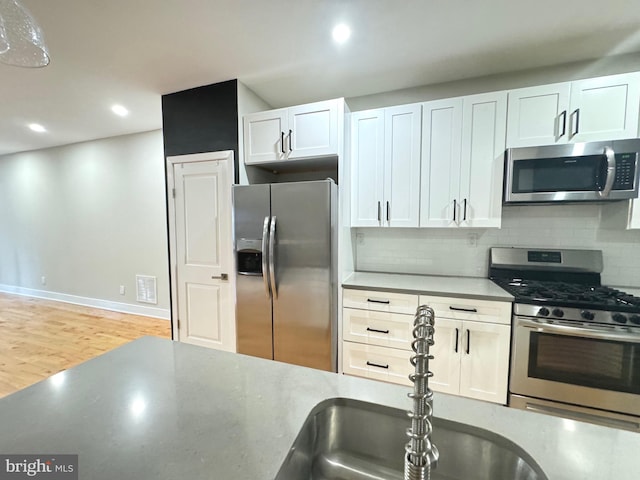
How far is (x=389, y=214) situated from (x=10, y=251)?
738 centimetres

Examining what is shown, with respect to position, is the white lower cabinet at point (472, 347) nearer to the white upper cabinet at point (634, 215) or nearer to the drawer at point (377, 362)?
the drawer at point (377, 362)

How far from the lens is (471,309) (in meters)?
1.96

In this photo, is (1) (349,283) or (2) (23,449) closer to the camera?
(2) (23,449)

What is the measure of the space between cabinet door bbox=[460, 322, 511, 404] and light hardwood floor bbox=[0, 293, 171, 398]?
336cm

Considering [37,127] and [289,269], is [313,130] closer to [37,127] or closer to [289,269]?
[289,269]

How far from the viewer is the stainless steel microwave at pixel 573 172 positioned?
1.85 meters

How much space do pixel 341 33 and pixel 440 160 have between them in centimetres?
122

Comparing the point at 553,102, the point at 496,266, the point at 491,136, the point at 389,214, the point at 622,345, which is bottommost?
the point at 622,345

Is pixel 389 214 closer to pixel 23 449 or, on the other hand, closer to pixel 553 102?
pixel 553 102

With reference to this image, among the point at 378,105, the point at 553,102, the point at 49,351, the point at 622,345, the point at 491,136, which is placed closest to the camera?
the point at 622,345

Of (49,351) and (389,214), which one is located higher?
(389,214)

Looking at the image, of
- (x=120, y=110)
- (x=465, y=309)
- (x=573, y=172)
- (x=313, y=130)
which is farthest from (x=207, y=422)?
(x=120, y=110)

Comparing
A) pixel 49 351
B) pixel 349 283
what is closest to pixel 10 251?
pixel 49 351

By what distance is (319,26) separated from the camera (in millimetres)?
1775
